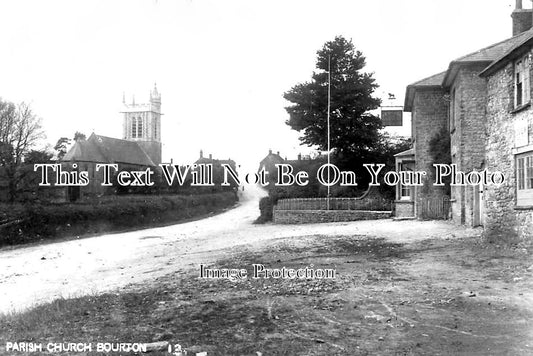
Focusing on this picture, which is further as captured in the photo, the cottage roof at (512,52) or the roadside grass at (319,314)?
the cottage roof at (512,52)

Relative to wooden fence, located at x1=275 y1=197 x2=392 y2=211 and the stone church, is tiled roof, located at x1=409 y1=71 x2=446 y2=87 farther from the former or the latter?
the stone church

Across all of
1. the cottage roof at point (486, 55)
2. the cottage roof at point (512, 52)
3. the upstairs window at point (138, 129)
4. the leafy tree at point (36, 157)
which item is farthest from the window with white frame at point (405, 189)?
the leafy tree at point (36, 157)

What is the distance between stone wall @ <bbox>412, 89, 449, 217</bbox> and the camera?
22062 millimetres

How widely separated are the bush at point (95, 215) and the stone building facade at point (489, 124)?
1024 cm

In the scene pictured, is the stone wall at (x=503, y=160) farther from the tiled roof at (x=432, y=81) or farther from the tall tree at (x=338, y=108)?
the tiled roof at (x=432, y=81)

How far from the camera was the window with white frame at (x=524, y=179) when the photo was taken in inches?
456

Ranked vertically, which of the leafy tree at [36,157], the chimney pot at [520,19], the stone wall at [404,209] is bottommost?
the stone wall at [404,209]

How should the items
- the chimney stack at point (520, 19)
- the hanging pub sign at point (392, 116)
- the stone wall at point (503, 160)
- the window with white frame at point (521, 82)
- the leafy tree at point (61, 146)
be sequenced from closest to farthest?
the window with white frame at point (521, 82)
the stone wall at point (503, 160)
the chimney stack at point (520, 19)
the hanging pub sign at point (392, 116)
the leafy tree at point (61, 146)

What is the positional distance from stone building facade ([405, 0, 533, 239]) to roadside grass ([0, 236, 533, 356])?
2.73m

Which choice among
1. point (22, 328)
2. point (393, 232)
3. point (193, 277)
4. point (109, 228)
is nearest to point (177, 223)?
point (109, 228)

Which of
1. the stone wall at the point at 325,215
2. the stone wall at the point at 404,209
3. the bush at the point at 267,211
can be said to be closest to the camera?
the stone wall at the point at 404,209

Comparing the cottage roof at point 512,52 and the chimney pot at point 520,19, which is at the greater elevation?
the chimney pot at point 520,19

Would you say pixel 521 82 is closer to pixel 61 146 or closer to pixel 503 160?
pixel 503 160

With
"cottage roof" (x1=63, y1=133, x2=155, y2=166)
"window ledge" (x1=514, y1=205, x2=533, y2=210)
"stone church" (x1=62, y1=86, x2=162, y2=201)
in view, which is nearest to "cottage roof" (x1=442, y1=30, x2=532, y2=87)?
"window ledge" (x1=514, y1=205, x2=533, y2=210)
